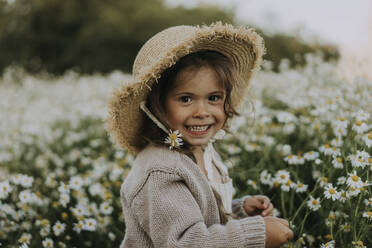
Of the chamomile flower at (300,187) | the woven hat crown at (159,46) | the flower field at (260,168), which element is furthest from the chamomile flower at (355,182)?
the woven hat crown at (159,46)

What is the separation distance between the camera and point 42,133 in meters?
3.94

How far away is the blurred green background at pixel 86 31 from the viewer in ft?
40.2

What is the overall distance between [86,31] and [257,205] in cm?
1257

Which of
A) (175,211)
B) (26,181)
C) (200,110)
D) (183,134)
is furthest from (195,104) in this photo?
(26,181)

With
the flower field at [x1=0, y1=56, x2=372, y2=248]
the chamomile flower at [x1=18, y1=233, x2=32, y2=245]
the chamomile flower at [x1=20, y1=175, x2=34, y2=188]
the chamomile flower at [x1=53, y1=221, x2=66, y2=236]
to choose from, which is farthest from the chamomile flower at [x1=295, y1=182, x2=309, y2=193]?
the chamomile flower at [x1=20, y1=175, x2=34, y2=188]

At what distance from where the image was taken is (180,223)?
1390 millimetres

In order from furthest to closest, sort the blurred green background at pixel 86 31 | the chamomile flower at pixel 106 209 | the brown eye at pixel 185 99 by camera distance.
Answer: the blurred green background at pixel 86 31, the chamomile flower at pixel 106 209, the brown eye at pixel 185 99

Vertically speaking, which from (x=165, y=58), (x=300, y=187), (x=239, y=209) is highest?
(x=165, y=58)

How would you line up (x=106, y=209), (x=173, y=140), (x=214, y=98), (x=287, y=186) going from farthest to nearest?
(x=106, y=209), (x=287, y=186), (x=214, y=98), (x=173, y=140)

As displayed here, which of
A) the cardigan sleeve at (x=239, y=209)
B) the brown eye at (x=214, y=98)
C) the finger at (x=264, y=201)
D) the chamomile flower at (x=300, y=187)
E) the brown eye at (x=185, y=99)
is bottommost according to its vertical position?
the cardigan sleeve at (x=239, y=209)

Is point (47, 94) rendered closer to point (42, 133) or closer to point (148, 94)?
point (42, 133)

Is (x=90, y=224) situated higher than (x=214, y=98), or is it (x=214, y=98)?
(x=214, y=98)

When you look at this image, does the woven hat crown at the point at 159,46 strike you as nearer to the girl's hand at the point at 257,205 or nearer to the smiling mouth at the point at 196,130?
the smiling mouth at the point at 196,130

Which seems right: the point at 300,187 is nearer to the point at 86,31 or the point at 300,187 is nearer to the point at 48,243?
the point at 48,243
